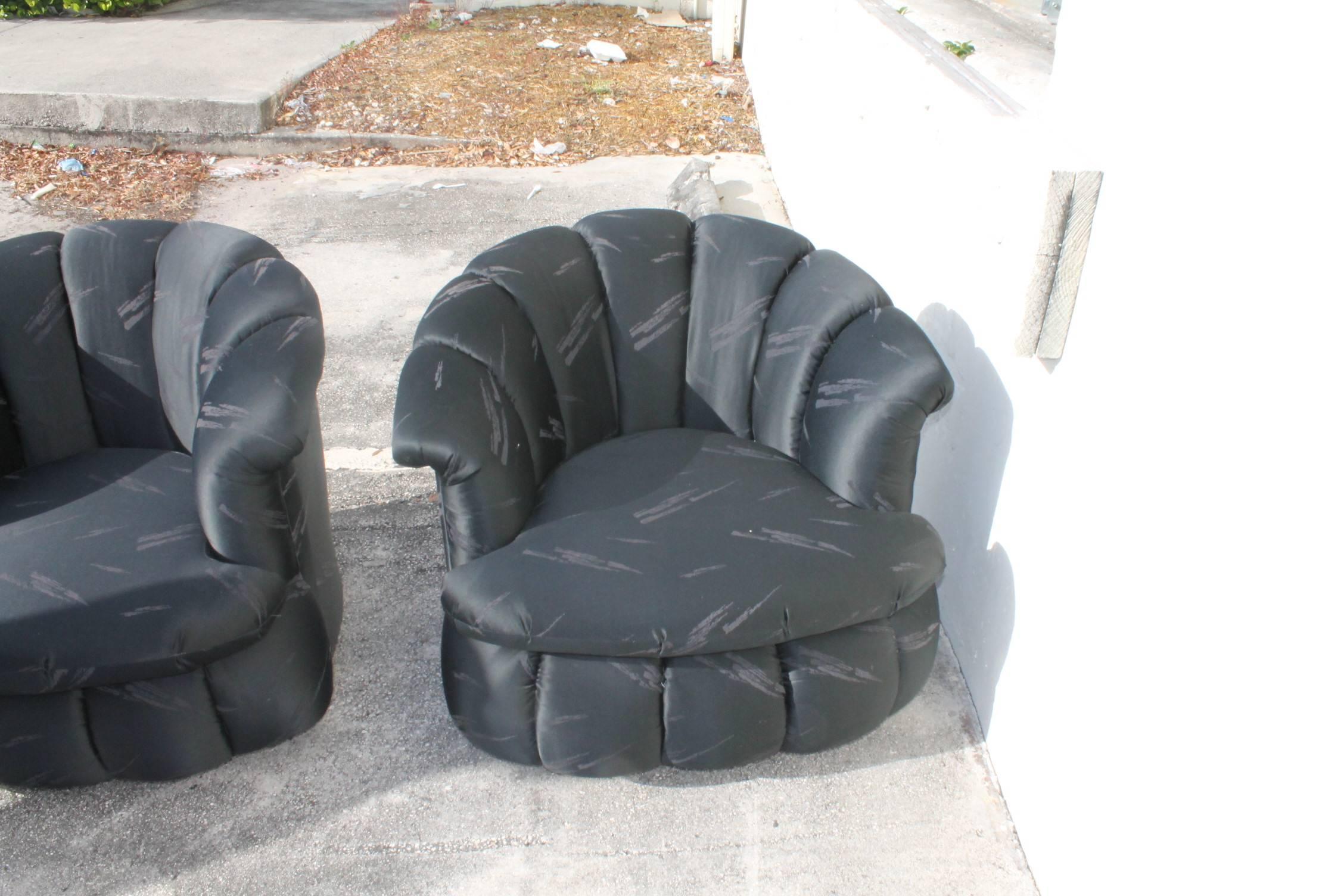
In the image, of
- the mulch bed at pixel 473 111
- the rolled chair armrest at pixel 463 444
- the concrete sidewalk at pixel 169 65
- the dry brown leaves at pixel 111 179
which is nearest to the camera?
the rolled chair armrest at pixel 463 444

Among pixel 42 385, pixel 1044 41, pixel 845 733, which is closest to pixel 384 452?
pixel 42 385

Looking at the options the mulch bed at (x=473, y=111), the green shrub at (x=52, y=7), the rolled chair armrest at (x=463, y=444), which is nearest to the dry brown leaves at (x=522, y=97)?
the mulch bed at (x=473, y=111)

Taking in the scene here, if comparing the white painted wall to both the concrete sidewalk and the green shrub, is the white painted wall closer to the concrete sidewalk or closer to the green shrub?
the concrete sidewalk

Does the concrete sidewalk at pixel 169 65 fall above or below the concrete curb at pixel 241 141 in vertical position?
above

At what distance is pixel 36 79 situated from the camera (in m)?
5.67

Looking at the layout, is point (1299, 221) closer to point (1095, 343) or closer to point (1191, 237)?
point (1191, 237)

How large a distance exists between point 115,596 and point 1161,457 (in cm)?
179

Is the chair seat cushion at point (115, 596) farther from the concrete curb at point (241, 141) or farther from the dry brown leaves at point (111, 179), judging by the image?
the concrete curb at point (241, 141)

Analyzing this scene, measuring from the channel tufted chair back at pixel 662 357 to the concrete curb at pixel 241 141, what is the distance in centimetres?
378

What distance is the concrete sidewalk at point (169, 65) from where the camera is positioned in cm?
547

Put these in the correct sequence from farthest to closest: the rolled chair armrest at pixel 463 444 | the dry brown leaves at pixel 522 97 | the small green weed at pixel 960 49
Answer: the dry brown leaves at pixel 522 97 → the small green weed at pixel 960 49 → the rolled chair armrest at pixel 463 444

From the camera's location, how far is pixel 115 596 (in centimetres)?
184

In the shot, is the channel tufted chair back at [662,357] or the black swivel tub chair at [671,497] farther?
the channel tufted chair back at [662,357]

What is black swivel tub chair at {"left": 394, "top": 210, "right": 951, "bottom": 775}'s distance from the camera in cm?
189
